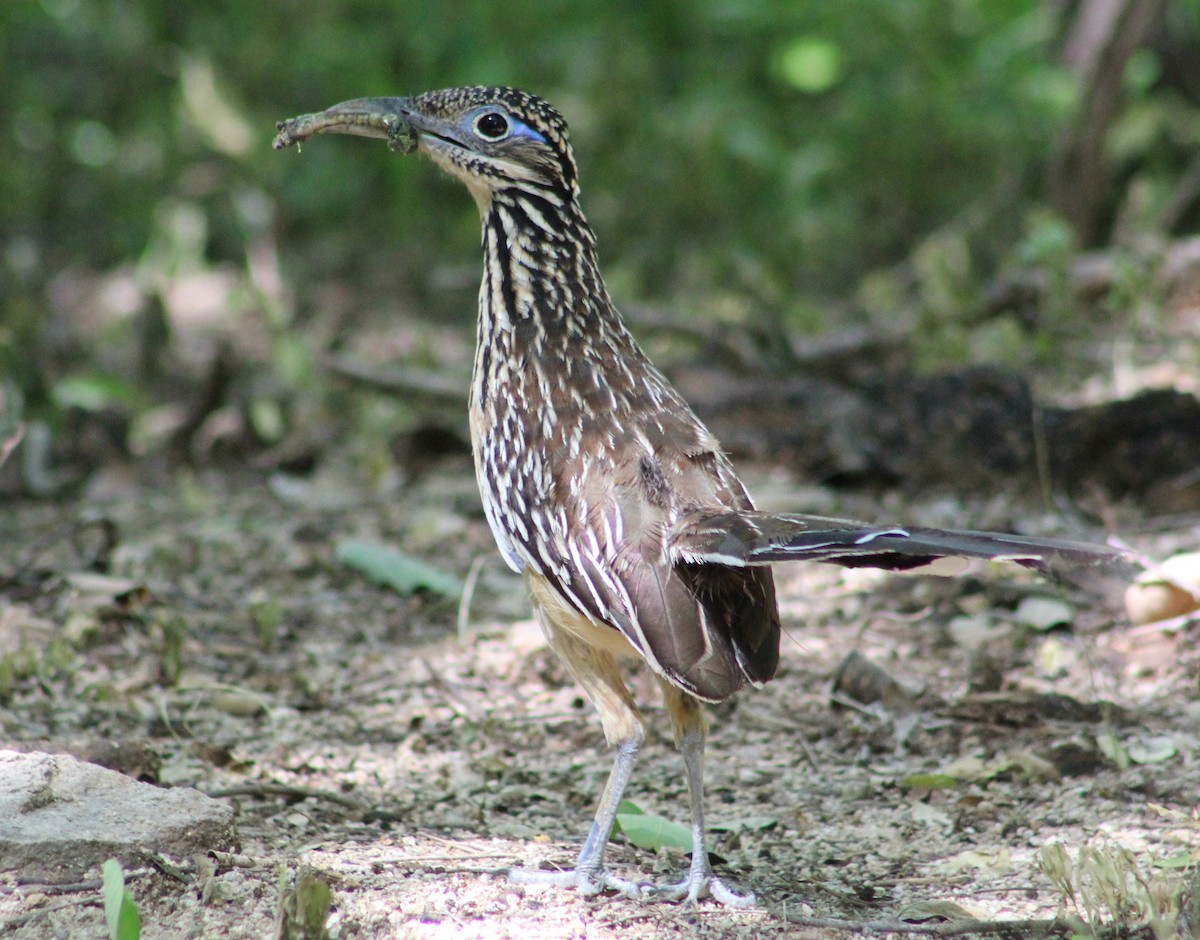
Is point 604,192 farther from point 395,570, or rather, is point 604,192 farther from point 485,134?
point 485,134

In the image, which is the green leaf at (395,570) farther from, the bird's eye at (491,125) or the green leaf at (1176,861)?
the green leaf at (1176,861)

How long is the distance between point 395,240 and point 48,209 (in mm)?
→ 2624

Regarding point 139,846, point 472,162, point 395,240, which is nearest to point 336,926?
point 139,846

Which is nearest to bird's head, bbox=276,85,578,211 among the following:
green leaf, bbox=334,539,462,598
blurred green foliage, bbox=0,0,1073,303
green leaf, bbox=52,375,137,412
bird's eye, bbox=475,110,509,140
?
bird's eye, bbox=475,110,509,140

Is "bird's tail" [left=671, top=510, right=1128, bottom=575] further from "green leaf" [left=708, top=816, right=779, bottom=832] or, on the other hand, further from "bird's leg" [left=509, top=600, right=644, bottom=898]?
"green leaf" [left=708, top=816, right=779, bottom=832]

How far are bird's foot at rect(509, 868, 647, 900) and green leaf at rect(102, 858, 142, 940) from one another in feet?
3.02

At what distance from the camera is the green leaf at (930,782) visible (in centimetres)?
402

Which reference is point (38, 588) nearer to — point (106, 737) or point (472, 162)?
point (106, 737)

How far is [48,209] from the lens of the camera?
421 inches

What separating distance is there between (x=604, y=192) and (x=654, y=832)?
257 inches

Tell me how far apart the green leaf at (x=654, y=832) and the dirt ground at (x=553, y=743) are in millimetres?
61

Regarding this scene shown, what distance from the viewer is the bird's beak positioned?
4293 millimetres

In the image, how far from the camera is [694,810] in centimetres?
362

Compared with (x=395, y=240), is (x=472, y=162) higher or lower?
lower
